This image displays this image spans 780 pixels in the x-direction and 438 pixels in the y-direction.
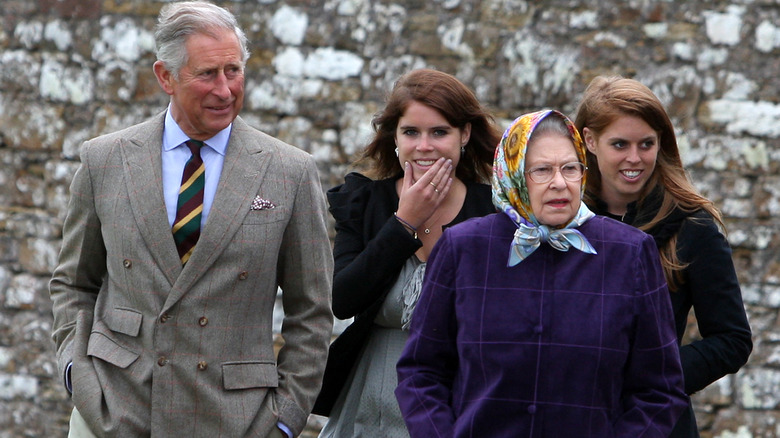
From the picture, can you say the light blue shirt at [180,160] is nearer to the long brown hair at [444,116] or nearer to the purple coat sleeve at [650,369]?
the long brown hair at [444,116]

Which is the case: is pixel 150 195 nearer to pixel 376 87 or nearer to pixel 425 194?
pixel 425 194

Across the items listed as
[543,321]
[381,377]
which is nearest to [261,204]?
[381,377]

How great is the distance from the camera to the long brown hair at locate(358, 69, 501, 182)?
3.15 metres

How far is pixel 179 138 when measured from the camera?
293cm

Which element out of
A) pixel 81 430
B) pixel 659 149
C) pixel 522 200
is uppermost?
pixel 659 149

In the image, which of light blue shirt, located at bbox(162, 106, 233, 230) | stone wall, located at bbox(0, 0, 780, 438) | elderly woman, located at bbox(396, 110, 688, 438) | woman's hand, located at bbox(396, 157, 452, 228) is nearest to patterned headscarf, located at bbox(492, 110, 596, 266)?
elderly woman, located at bbox(396, 110, 688, 438)

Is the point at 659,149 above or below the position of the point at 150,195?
above

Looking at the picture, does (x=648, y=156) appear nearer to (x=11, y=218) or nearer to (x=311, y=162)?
(x=311, y=162)

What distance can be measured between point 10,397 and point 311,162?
12.4 ft

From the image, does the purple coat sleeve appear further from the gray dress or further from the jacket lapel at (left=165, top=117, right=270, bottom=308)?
the jacket lapel at (left=165, top=117, right=270, bottom=308)

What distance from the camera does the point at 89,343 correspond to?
2859 mm

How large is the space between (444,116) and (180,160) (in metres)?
0.77

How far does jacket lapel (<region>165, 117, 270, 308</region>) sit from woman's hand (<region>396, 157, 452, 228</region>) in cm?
41

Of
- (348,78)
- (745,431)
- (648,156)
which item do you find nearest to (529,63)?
(348,78)
